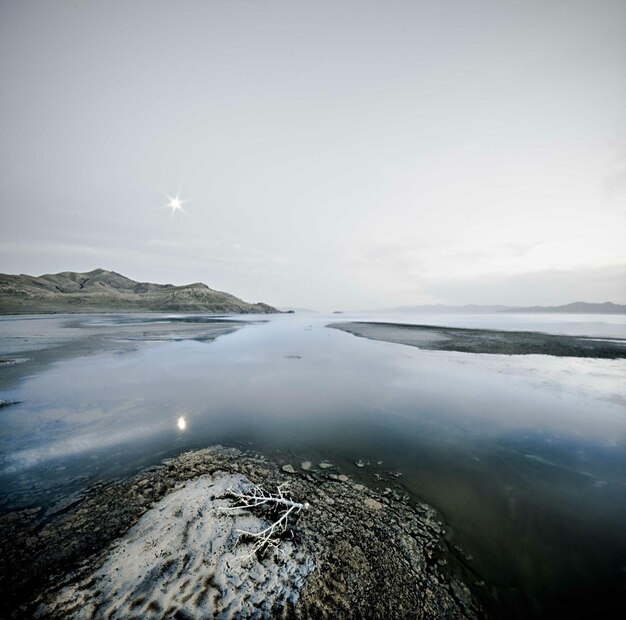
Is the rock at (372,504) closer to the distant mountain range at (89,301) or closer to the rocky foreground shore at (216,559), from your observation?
the rocky foreground shore at (216,559)

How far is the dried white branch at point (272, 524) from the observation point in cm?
434

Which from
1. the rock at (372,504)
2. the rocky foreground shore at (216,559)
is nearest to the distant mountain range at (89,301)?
the rocky foreground shore at (216,559)

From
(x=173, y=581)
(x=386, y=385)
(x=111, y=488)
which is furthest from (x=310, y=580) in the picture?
(x=386, y=385)

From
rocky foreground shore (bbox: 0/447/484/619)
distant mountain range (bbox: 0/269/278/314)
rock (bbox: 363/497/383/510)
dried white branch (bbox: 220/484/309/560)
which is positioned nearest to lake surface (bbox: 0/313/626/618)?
rock (bbox: 363/497/383/510)

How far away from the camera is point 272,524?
16.0 feet

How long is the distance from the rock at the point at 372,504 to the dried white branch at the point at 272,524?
1480mm

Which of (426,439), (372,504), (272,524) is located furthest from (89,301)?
(372,504)

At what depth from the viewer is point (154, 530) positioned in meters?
4.81

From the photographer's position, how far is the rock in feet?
19.3

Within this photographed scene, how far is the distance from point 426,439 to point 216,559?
7730 mm

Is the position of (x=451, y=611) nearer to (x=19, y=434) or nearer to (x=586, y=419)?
(x=586, y=419)

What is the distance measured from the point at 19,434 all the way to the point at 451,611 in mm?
13308

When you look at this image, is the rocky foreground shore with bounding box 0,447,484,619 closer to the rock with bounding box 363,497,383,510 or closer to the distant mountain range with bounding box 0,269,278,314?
the rock with bounding box 363,497,383,510

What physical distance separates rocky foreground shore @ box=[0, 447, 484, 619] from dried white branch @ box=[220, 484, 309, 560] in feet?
0.40
